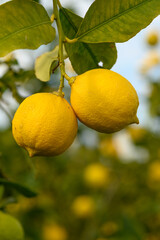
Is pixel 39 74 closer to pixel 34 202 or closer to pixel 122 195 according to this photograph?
pixel 34 202

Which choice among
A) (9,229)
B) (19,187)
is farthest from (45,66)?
(9,229)

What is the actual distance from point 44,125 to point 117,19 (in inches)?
14.0

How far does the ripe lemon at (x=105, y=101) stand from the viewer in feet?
2.63

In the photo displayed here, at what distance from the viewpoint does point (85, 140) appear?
122 inches

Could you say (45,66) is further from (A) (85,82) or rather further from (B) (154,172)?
(B) (154,172)

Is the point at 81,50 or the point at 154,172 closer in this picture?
the point at 81,50

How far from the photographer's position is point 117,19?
33.0 inches

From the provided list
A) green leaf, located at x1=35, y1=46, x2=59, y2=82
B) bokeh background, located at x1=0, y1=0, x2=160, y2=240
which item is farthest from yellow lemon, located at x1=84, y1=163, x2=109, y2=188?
green leaf, located at x1=35, y1=46, x2=59, y2=82

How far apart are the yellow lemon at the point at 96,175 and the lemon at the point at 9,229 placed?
5.51ft

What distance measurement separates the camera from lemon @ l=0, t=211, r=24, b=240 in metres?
1.03

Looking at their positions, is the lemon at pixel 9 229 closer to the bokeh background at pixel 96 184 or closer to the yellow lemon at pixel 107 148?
the bokeh background at pixel 96 184

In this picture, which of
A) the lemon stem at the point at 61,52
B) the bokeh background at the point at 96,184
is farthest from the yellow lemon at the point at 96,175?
the lemon stem at the point at 61,52

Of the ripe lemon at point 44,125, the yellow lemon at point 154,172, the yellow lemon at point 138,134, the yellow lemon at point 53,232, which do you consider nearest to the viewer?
the ripe lemon at point 44,125

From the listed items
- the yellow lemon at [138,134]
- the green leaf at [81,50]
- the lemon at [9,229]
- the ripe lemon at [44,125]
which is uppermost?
the green leaf at [81,50]
